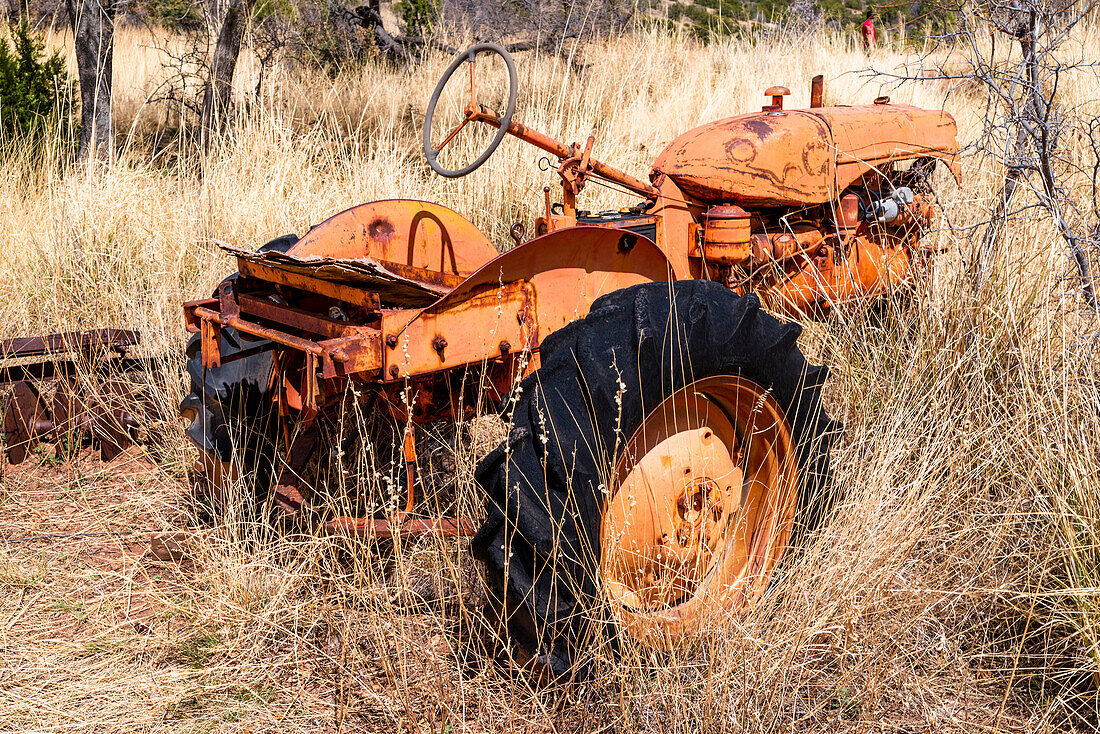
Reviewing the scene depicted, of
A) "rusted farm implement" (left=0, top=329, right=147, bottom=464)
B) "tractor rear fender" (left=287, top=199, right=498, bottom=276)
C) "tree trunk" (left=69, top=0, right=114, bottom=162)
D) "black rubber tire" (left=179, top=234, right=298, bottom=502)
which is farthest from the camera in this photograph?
"tree trunk" (left=69, top=0, right=114, bottom=162)

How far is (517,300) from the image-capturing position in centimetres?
247

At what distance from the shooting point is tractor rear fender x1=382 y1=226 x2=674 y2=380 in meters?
2.29

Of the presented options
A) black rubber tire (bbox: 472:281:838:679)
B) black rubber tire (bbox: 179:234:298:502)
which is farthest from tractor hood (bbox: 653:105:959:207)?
black rubber tire (bbox: 179:234:298:502)

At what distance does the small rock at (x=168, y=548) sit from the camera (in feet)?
10.4

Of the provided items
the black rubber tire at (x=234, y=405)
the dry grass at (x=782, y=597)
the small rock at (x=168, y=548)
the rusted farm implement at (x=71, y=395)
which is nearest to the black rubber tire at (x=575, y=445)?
the dry grass at (x=782, y=597)

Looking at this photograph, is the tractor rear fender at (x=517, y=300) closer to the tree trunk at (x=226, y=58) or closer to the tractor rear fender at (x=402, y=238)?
the tractor rear fender at (x=402, y=238)

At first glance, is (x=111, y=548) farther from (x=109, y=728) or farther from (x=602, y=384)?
(x=602, y=384)

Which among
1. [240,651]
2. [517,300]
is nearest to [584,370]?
[517,300]

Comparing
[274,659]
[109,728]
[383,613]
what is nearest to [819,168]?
[383,613]

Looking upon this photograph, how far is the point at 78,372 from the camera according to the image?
403 cm

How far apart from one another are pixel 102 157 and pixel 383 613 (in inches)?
201

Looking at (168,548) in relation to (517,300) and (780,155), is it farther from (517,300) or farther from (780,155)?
(780,155)

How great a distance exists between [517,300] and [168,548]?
1.69 metres

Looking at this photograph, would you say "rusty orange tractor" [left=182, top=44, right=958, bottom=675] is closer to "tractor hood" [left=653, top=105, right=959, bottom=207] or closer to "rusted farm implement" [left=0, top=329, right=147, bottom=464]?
"tractor hood" [left=653, top=105, right=959, bottom=207]
